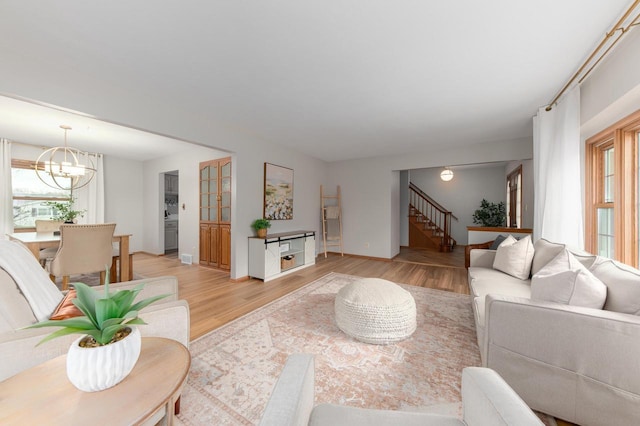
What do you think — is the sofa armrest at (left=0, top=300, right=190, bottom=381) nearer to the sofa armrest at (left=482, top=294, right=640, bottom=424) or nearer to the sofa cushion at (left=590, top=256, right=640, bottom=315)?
the sofa armrest at (left=482, top=294, right=640, bottom=424)

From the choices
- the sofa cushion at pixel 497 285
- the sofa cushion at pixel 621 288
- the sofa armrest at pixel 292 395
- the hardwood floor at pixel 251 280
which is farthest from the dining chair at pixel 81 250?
the sofa cushion at pixel 621 288

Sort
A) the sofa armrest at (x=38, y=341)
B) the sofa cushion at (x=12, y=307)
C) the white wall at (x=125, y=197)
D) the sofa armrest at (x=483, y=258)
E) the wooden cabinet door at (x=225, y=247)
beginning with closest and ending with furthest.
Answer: the sofa armrest at (x=38, y=341)
the sofa cushion at (x=12, y=307)
the sofa armrest at (x=483, y=258)
the wooden cabinet door at (x=225, y=247)
the white wall at (x=125, y=197)

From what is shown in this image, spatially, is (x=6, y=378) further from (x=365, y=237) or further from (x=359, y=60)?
(x=365, y=237)

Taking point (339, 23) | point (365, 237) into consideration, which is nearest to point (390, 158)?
point (365, 237)

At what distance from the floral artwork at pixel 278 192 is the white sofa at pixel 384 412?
3.73 m

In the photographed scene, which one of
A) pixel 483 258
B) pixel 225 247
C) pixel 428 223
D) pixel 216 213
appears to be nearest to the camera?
pixel 483 258

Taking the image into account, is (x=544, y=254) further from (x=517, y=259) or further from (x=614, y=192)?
(x=614, y=192)

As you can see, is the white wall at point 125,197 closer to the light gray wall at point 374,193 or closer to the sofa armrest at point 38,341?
the light gray wall at point 374,193

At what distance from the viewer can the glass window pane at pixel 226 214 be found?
14.7 feet

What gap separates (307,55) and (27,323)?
2.39m

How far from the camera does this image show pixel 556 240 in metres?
2.67

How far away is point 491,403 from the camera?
68 cm

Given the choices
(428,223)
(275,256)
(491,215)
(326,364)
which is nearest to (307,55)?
(326,364)

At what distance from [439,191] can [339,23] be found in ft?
24.2
